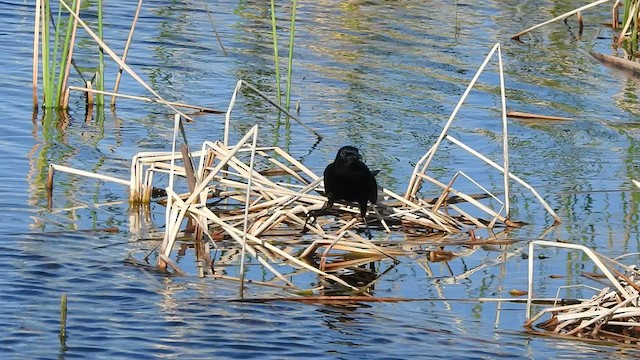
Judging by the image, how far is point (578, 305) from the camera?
19.0 ft

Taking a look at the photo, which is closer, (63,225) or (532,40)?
(63,225)

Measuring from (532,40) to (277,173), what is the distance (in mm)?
8276

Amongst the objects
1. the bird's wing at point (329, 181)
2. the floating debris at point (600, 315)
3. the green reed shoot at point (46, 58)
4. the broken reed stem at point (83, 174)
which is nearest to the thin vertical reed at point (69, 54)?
the green reed shoot at point (46, 58)

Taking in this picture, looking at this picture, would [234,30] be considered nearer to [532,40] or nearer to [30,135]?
[532,40]

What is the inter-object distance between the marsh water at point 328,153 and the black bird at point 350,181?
588 mm

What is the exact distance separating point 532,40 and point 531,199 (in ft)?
25.2

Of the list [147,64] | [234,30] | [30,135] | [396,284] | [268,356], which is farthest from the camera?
[234,30]

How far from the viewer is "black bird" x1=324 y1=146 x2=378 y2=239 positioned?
726 centimetres

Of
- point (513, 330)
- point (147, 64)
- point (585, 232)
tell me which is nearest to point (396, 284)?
point (513, 330)

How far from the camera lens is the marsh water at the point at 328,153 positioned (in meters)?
5.73

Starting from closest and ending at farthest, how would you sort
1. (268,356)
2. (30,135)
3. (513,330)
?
1. (268,356)
2. (513,330)
3. (30,135)

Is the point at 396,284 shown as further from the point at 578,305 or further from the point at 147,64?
the point at 147,64

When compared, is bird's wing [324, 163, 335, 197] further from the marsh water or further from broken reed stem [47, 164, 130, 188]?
broken reed stem [47, 164, 130, 188]

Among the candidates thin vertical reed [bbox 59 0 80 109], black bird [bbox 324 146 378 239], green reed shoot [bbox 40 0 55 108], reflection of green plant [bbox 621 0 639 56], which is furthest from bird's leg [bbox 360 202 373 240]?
reflection of green plant [bbox 621 0 639 56]
